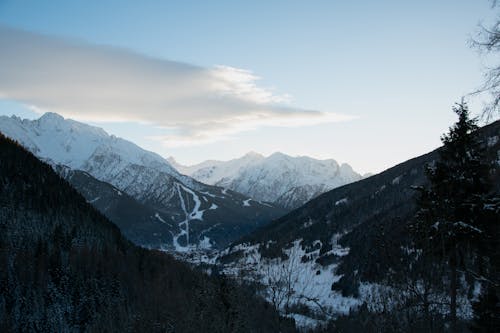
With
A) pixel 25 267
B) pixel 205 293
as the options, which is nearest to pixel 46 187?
pixel 25 267

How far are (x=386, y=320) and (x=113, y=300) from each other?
115357 mm

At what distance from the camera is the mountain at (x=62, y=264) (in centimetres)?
10562

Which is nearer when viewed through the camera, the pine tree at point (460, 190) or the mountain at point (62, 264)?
the pine tree at point (460, 190)

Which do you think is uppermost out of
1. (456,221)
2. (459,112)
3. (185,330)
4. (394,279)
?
(459,112)

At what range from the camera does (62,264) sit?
122562 millimetres

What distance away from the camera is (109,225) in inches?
6496

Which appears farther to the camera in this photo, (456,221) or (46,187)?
(46,187)

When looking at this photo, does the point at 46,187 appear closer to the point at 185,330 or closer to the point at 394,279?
the point at 185,330

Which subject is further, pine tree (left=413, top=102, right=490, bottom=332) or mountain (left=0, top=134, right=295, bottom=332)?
mountain (left=0, top=134, right=295, bottom=332)

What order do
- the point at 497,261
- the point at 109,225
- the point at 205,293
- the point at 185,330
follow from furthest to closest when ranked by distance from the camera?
the point at 109,225, the point at 205,293, the point at 185,330, the point at 497,261

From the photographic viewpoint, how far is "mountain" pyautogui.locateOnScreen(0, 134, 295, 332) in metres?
106

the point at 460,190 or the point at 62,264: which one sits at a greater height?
the point at 460,190

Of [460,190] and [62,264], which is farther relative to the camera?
[62,264]

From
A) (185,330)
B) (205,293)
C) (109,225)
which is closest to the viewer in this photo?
(185,330)
